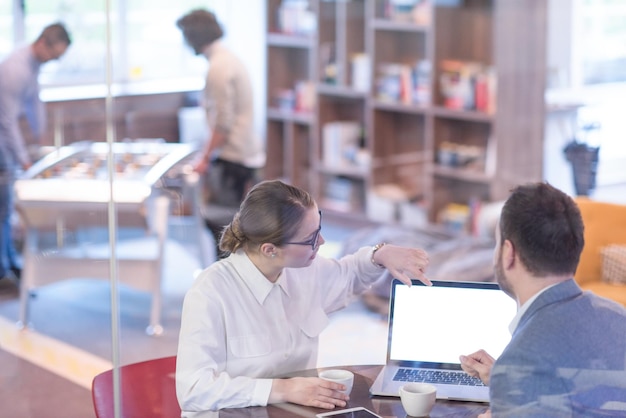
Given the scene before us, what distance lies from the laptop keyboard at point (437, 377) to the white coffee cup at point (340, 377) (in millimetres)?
98

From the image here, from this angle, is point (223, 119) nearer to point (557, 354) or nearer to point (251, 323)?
point (251, 323)

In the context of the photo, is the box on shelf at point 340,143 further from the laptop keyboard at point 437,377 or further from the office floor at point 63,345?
the laptop keyboard at point 437,377

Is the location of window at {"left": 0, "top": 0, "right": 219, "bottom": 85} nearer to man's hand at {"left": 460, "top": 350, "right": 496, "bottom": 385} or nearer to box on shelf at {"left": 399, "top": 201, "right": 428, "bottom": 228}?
man's hand at {"left": 460, "top": 350, "right": 496, "bottom": 385}

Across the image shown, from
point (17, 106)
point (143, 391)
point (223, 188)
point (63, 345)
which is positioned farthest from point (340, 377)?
point (223, 188)

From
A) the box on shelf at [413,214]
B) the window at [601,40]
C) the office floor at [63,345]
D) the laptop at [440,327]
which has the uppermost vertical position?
the window at [601,40]

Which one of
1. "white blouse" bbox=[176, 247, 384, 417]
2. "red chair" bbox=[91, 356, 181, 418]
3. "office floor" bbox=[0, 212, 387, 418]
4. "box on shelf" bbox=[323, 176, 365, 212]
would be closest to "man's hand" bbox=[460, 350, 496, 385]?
"white blouse" bbox=[176, 247, 384, 417]

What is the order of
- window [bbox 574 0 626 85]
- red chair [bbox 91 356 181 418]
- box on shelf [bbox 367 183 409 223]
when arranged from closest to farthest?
red chair [bbox 91 356 181 418] → window [bbox 574 0 626 85] → box on shelf [bbox 367 183 409 223]

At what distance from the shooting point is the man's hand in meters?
1.68

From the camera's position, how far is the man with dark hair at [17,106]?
2727mm

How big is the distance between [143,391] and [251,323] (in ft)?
1.41

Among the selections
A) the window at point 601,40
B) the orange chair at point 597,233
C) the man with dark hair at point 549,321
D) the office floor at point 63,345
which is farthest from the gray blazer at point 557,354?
the window at point 601,40

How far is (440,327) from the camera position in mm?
1938

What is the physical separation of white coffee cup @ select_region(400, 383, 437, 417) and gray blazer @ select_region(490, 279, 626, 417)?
216 millimetres

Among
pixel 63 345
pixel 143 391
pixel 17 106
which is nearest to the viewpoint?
pixel 143 391
